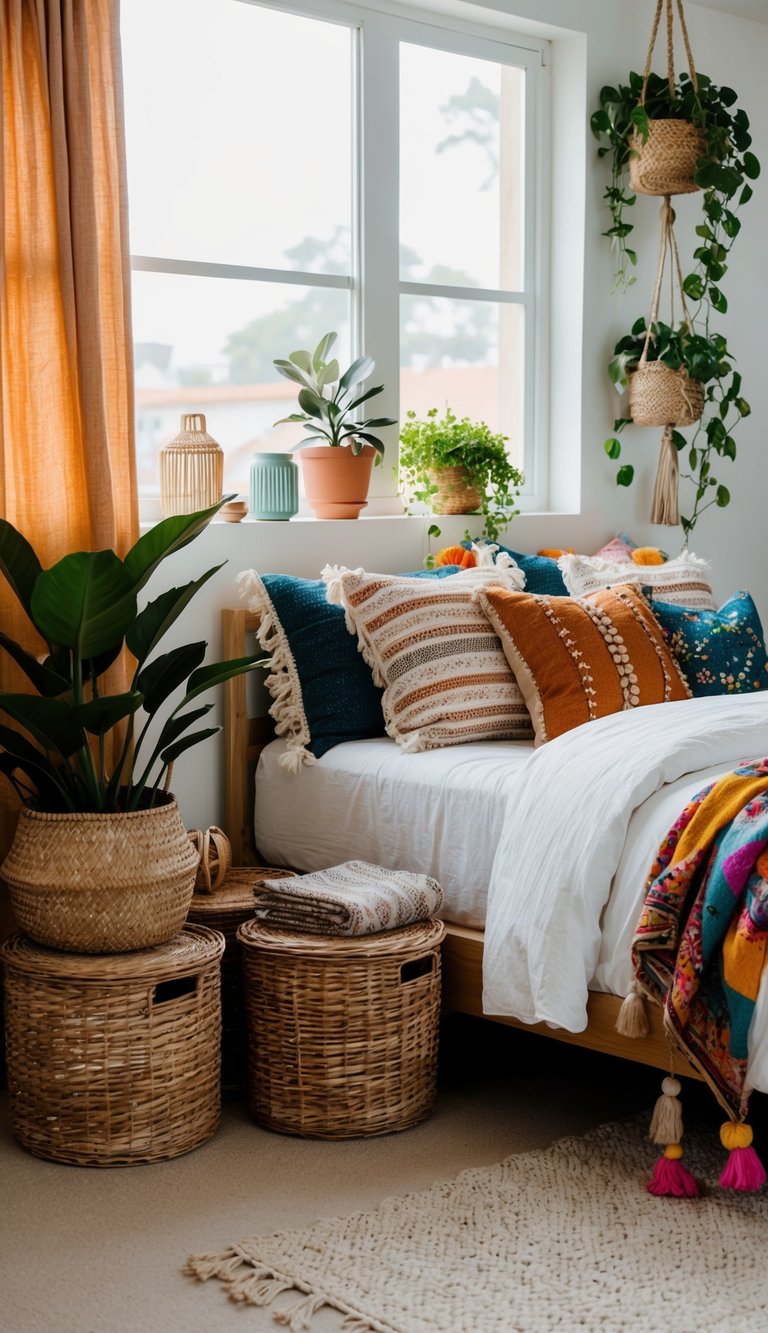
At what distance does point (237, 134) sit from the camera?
3.54m

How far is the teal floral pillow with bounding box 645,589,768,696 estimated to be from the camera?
3346 millimetres

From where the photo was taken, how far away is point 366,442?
3713mm

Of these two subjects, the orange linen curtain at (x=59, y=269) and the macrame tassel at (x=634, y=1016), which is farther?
the orange linen curtain at (x=59, y=269)

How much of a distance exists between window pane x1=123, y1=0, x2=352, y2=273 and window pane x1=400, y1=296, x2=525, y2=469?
0.31 metres

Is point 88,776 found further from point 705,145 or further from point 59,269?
point 705,145

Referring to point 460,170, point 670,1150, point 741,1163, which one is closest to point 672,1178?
point 670,1150

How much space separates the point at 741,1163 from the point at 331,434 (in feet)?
6.74

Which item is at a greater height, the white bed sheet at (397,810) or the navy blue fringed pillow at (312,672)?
the navy blue fringed pillow at (312,672)

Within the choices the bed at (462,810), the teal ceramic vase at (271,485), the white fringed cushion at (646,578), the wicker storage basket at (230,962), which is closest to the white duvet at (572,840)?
the bed at (462,810)

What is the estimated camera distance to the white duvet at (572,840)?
2.52 metres

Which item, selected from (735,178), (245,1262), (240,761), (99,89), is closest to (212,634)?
(240,761)

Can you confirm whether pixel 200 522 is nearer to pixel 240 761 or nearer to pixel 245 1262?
pixel 240 761

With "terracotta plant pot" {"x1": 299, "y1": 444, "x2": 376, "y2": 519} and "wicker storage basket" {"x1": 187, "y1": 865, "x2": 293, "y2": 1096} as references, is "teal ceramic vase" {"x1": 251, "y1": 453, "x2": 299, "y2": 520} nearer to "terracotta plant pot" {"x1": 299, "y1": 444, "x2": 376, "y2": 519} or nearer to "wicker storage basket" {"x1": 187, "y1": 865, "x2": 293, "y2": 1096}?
"terracotta plant pot" {"x1": 299, "y1": 444, "x2": 376, "y2": 519}

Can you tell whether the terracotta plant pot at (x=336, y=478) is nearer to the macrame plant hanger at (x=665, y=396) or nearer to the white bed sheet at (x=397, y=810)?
the white bed sheet at (x=397, y=810)
